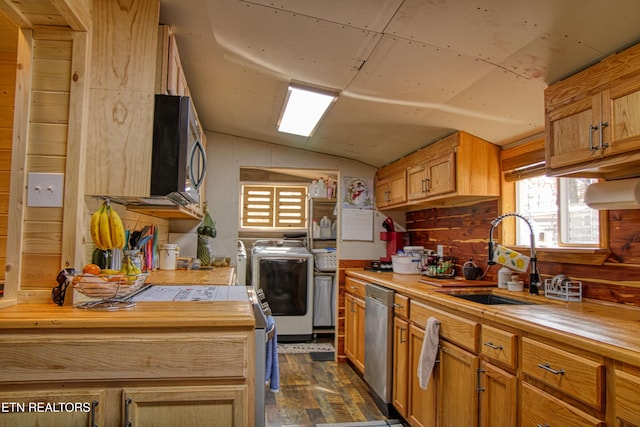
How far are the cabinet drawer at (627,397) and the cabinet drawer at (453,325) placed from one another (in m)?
0.74

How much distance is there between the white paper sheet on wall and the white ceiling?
134 centimetres

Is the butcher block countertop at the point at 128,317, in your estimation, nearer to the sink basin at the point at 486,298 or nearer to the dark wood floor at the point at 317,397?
the dark wood floor at the point at 317,397

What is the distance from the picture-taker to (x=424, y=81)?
A: 2.24m

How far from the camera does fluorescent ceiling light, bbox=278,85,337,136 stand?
2.70m

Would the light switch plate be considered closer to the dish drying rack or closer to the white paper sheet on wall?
the dish drying rack

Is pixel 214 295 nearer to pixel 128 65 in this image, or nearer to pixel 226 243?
pixel 128 65

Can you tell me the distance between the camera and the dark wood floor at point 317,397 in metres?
2.85

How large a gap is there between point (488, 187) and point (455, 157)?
0.30 meters

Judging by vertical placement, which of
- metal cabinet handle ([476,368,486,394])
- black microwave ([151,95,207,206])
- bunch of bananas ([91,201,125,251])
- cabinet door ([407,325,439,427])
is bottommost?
cabinet door ([407,325,439,427])

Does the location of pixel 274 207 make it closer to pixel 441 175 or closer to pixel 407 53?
pixel 441 175

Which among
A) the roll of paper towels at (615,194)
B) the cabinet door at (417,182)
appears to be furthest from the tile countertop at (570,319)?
the cabinet door at (417,182)

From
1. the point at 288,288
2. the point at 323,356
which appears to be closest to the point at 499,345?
the point at 323,356

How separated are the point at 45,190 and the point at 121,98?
0.49 m

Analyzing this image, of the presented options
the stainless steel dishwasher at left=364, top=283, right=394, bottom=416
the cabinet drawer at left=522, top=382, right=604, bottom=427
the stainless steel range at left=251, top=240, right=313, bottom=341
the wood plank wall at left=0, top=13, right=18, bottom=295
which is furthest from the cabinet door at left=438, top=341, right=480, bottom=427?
the stainless steel range at left=251, top=240, right=313, bottom=341
